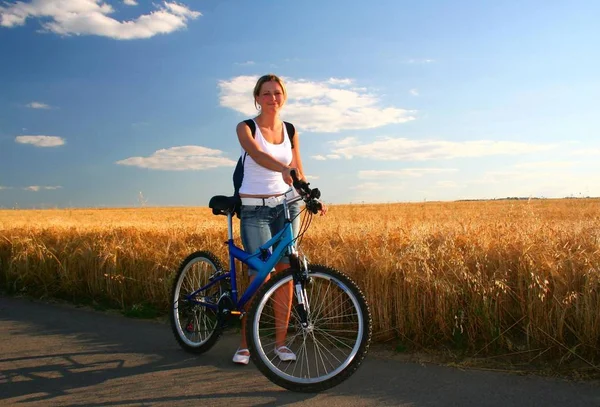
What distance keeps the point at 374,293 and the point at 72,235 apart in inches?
264

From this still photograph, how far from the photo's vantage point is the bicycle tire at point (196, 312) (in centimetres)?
501

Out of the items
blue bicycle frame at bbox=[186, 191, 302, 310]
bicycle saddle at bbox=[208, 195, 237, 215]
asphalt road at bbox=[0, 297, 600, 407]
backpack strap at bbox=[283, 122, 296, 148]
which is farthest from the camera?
backpack strap at bbox=[283, 122, 296, 148]

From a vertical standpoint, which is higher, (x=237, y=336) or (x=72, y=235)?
(x=72, y=235)

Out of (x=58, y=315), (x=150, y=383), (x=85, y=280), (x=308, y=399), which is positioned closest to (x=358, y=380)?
(x=308, y=399)

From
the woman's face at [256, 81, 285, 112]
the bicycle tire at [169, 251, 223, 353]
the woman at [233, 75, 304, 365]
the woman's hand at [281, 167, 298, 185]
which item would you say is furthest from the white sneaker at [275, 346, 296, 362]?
the woman's face at [256, 81, 285, 112]

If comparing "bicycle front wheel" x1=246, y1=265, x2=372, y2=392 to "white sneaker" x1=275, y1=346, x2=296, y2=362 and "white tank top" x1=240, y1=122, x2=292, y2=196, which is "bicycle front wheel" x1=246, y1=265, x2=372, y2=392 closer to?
"white sneaker" x1=275, y1=346, x2=296, y2=362

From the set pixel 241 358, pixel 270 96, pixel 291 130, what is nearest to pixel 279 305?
pixel 241 358

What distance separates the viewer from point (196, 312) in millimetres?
5281

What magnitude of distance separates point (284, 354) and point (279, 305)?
46cm

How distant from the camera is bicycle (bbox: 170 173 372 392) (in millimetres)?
3947

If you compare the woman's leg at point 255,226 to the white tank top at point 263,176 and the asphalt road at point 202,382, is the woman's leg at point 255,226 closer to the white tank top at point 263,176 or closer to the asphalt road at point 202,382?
the white tank top at point 263,176

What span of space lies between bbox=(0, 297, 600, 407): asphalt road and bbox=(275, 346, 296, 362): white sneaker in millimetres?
257

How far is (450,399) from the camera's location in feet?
12.7

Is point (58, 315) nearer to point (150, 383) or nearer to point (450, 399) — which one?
point (150, 383)
